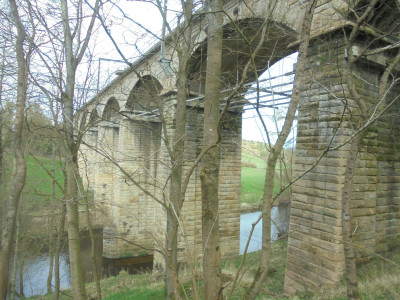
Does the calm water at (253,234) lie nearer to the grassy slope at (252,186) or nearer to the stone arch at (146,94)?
Answer: the grassy slope at (252,186)

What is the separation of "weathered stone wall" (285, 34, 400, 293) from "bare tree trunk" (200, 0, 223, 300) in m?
1.94

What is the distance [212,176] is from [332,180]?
8.57 ft

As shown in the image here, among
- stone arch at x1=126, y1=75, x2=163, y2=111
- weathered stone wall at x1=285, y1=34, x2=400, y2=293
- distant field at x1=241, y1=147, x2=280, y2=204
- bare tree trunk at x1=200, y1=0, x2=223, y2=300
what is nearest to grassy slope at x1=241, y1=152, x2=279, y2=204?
distant field at x1=241, y1=147, x2=280, y2=204

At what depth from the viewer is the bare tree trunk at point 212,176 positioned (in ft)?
8.84

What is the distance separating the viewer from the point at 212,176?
2.98 m

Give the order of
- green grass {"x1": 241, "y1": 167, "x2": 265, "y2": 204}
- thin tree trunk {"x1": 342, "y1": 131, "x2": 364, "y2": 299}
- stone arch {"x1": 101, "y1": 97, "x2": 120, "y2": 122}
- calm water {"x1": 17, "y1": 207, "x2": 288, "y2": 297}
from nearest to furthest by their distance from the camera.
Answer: thin tree trunk {"x1": 342, "y1": 131, "x2": 364, "y2": 299} < stone arch {"x1": 101, "y1": 97, "x2": 120, "y2": 122} < calm water {"x1": 17, "y1": 207, "x2": 288, "y2": 297} < green grass {"x1": 241, "y1": 167, "x2": 265, "y2": 204}

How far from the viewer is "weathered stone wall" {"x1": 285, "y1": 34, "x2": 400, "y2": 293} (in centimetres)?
457

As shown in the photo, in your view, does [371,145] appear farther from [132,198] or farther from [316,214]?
[132,198]

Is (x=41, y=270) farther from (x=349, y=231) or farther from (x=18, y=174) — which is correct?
(x=349, y=231)

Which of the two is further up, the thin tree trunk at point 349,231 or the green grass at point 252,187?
the thin tree trunk at point 349,231

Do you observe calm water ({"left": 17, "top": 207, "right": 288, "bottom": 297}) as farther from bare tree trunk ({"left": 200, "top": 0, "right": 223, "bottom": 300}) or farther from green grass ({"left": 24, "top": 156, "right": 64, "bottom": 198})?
bare tree trunk ({"left": 200, "top": 0, "right": 223, "bottom": 300})

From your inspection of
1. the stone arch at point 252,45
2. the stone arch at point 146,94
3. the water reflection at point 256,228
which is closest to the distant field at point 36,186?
the stone arch at point 146,94

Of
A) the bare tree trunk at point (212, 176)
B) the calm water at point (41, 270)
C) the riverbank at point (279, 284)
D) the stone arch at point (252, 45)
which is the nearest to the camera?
the bare tree trunk at point (212, 176)

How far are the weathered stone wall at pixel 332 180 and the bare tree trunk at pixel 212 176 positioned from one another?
6.36ft
